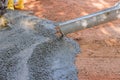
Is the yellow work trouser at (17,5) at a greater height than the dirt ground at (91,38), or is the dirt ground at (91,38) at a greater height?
the yellow work trouser at (17,5)

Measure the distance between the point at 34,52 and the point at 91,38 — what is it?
1193 mm

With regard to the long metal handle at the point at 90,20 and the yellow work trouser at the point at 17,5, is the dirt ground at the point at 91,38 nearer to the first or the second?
the yellow work trouser at the point at 17,5

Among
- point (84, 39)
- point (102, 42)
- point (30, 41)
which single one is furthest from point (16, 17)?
point (102, 42)

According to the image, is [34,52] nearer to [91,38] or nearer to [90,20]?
[90,20]

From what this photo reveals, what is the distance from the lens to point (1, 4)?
17.9ft

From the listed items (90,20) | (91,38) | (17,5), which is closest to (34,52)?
(90,20)

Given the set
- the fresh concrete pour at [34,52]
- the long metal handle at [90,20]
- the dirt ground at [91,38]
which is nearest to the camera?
the fresh concrete pour at [34,52]

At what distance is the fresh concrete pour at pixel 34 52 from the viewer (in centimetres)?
372

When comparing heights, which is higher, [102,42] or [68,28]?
[68,28]

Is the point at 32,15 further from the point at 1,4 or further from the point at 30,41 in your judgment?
the point at 30,41

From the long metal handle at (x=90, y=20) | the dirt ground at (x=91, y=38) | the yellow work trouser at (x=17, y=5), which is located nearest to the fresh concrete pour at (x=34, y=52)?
the dirt ground at (x=91, y=38)

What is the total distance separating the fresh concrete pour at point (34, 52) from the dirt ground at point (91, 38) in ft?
0.60

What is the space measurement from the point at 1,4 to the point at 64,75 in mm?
2403

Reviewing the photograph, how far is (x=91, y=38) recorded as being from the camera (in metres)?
4.86
